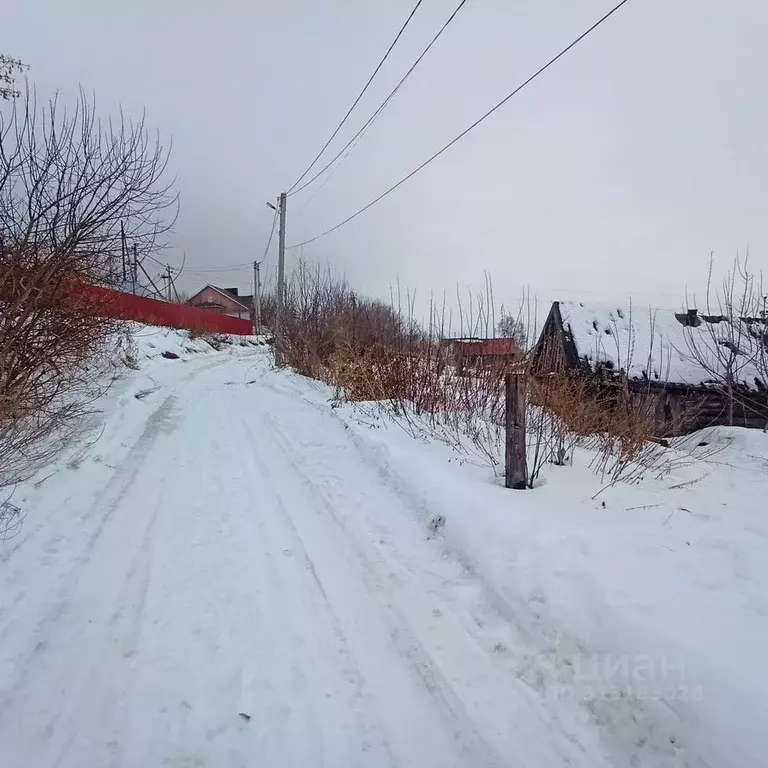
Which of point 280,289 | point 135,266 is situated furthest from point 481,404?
point 280,289

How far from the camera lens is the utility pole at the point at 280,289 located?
625 inches

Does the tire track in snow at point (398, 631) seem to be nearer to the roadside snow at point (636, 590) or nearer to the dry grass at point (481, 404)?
the roadside snow at point (636, 590)

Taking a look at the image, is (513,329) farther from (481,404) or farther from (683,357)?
(683,357)

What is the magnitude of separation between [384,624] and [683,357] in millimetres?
12677

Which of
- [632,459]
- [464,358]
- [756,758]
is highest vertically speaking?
[464,358]

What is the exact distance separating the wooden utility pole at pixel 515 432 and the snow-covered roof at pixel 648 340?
357 inches

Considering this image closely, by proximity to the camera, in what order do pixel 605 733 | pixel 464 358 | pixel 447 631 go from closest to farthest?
pixel 605 733 < pixel 447 631 < pixel 464 358

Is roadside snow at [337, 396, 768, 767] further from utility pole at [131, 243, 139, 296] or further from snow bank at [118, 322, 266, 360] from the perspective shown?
snow bank at [118, 322, 266, 360]

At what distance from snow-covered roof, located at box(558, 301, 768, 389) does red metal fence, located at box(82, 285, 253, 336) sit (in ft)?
39.5

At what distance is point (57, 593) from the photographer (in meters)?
2.58

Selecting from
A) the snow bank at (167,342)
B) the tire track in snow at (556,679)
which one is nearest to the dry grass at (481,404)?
the tire track in snow at (556,679)

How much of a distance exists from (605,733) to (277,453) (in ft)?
15.2

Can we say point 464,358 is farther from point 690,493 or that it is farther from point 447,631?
point 447,631

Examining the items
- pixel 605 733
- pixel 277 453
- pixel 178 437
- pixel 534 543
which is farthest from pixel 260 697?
pixel 178 437
